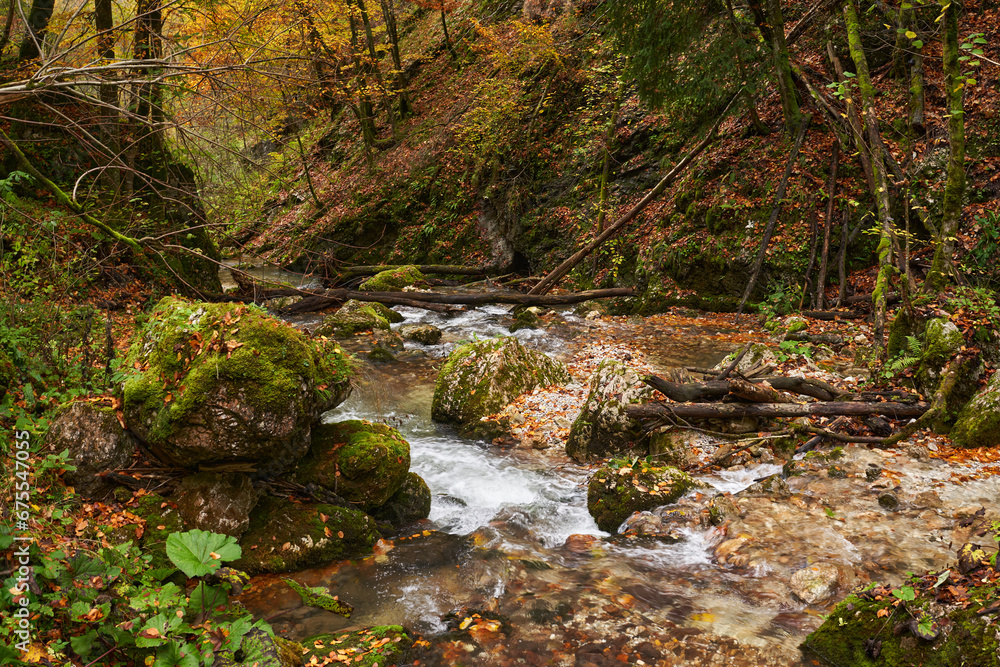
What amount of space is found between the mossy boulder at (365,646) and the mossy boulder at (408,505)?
68.9 inches

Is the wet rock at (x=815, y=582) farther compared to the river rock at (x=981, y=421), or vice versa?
the river rock at (x=981, y=421)

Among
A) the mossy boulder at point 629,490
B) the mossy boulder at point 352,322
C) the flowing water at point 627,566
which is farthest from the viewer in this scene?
the mossy boulder at point 352,322

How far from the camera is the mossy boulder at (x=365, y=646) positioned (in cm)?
355

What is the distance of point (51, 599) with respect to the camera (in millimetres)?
2959

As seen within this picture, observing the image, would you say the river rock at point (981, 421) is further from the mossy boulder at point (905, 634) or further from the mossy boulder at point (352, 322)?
the mossy boulder at point (352, 322)

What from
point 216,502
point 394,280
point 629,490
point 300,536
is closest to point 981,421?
point 629,490

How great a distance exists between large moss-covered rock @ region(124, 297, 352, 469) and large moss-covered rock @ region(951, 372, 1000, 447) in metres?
6.38

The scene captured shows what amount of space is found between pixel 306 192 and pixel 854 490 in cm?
2344

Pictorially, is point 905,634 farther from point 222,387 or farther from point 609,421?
point 222,387

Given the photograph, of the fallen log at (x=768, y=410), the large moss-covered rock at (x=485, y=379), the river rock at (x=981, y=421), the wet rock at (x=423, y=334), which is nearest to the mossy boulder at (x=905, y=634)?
the fallen log at (x=768, y=410)

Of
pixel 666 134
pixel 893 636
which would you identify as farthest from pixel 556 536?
pixel 666 134

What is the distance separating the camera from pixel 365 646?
3.69 meters

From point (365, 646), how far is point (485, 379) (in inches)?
199

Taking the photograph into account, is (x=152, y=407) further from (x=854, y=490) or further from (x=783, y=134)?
(x=783, y=134)
